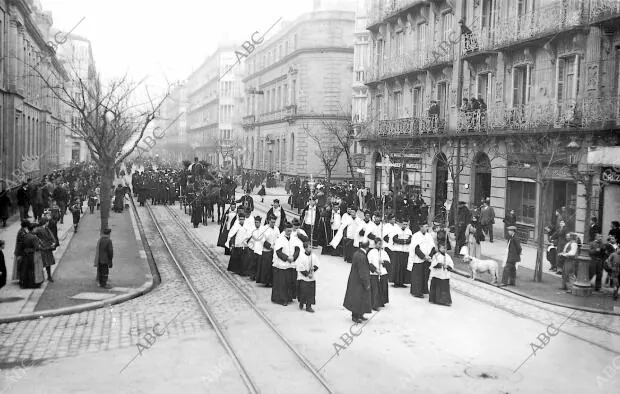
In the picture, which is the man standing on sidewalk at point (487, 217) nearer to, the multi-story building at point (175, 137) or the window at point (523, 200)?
the window at point (523, 200)

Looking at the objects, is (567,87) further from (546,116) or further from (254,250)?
(254,250)

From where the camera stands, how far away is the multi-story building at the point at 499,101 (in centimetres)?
2130

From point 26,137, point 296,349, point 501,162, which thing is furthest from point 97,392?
point 26,137

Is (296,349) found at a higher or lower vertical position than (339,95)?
lower

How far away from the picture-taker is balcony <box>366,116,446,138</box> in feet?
103

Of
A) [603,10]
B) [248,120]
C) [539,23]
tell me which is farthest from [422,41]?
[248,120]

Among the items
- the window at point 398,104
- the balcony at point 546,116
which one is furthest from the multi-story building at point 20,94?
the window at point 398,104

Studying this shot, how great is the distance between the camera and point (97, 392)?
857cm

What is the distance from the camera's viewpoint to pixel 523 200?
25500 mm

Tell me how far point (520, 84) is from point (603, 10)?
5760 mm

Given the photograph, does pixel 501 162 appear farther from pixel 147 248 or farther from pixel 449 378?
pixel 449 378

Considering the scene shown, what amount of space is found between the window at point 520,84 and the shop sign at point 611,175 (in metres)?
5.67

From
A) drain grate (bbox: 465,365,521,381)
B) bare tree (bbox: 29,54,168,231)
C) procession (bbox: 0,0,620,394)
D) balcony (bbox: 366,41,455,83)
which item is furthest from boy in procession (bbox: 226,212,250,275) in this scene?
balcony (bbox: 366,41,455,83)

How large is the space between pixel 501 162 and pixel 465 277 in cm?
985
